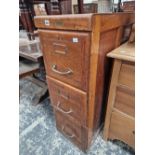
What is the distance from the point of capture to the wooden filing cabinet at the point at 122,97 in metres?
0.65

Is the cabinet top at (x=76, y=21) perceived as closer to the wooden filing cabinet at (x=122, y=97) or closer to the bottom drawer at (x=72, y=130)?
the wooden filing cabinet at (x=122, y=97)

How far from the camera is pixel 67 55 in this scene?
1.98 feet

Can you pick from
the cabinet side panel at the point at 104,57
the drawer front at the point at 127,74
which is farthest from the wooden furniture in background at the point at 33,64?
the drawer front at the point at 127,74

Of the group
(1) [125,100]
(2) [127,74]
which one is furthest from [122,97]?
(2) [127,74]

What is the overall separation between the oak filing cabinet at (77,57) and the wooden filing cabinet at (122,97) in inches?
3.2

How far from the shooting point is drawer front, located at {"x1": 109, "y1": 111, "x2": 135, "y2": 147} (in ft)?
2.62

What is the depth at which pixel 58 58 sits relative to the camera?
0.65 metres

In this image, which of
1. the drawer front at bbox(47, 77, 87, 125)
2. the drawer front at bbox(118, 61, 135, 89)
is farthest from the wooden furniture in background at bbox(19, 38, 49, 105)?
the drawer front at bbox(118, 61, 135, 89)

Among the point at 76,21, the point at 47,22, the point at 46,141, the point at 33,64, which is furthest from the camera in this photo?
the point at 33,64

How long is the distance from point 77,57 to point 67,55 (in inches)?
2.3

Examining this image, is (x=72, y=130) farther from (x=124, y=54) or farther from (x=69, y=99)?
(x=124, y=54)

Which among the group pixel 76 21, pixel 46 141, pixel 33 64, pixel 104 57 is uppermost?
pixel 76 21
